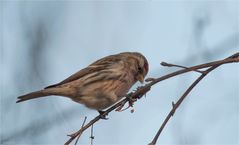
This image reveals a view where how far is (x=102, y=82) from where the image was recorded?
5777 mm

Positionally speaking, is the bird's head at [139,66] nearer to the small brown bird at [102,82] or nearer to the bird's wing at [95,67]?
the small brown bird at [102,82]

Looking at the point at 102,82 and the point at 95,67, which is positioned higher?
the point at 95,67

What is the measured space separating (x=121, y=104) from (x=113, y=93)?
71.8 inches

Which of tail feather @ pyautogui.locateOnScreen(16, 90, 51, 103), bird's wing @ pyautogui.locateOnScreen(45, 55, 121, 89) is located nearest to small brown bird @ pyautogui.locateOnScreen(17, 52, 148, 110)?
bird's wing @ pyautogui.locateOnScreen(45, 55, 121, 89)

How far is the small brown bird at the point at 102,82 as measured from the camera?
5508 millimetres

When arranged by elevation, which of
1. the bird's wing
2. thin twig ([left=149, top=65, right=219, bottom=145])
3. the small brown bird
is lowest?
the small brown bird

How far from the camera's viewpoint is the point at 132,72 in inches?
241

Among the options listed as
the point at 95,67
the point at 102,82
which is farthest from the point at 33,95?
the point at 95,67

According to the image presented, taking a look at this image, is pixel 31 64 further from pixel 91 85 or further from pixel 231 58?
pixel 231 58

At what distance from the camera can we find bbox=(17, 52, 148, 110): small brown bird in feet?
18.1

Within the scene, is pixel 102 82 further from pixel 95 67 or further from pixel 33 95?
pixel 33 95

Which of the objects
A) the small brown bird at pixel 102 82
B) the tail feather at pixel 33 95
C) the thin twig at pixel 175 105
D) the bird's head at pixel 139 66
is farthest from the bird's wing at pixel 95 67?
the thin twig at pixel 175 105

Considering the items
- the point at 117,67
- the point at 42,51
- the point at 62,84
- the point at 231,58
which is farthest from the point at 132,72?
the point at 231,58

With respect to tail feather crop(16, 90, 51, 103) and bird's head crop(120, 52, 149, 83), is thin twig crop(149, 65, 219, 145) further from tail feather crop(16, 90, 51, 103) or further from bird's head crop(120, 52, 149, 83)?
bird's head crop(120, 52, 149, 83)
